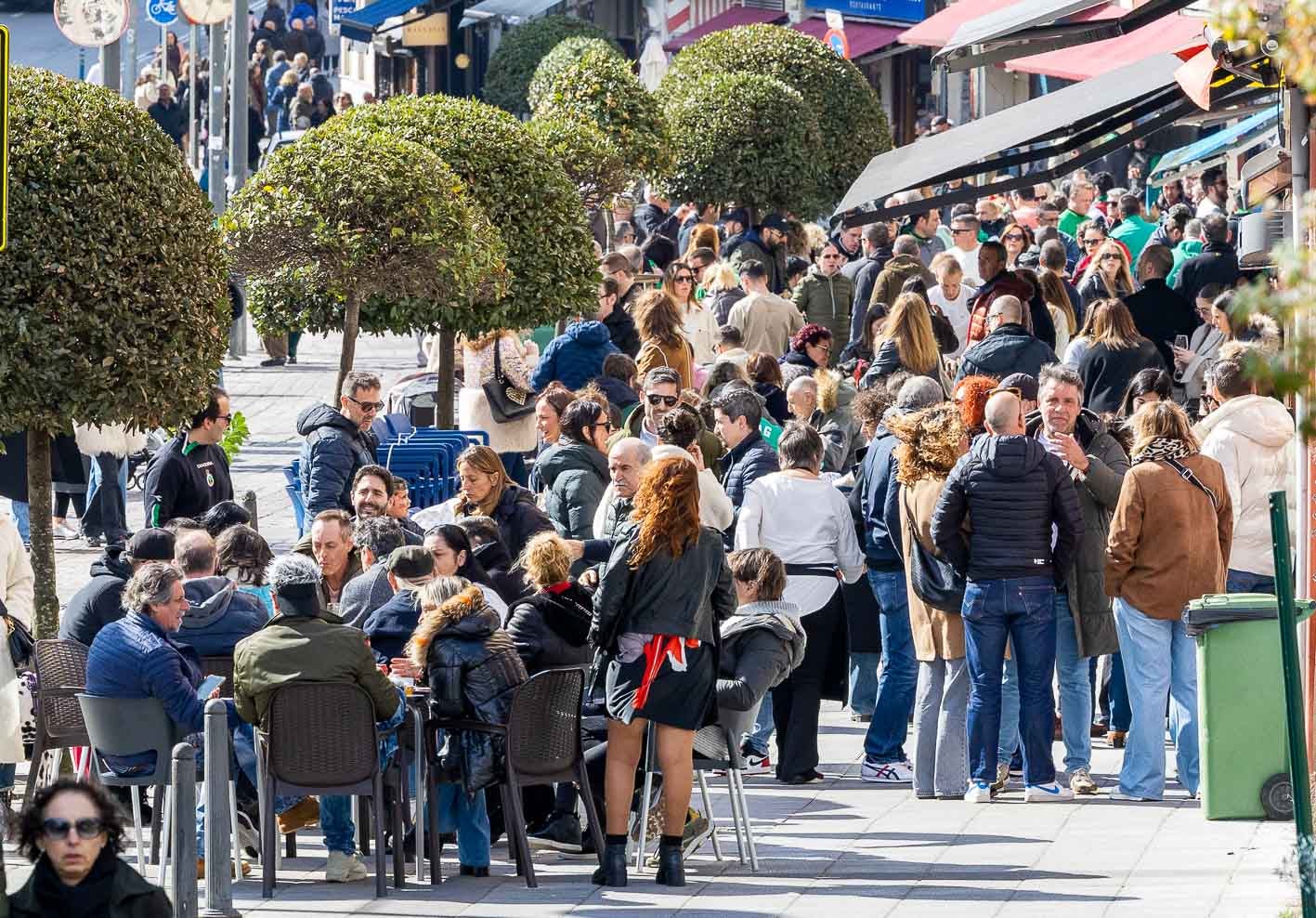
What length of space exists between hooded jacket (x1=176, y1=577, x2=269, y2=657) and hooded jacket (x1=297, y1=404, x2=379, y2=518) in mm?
3241

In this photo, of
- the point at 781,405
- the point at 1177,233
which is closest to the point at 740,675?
the point at 781,405

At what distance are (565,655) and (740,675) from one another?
72 cm

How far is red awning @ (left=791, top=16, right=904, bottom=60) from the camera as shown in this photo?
1578 inches

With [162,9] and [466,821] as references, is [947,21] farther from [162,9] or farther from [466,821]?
[466,821]

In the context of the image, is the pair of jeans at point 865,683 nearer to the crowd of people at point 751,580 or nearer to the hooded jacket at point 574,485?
the crowd of people at point 751,580

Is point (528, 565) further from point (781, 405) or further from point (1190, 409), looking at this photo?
point (1190, 409)

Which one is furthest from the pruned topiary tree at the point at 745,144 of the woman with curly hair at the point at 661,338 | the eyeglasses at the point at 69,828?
the eyeglasses at the point at 69,828

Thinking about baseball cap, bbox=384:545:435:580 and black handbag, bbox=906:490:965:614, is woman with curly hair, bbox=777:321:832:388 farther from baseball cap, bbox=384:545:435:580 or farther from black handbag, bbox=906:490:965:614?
baseball cap, bbox=384:545:435:580

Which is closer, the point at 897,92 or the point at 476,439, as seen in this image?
the point at 476,439

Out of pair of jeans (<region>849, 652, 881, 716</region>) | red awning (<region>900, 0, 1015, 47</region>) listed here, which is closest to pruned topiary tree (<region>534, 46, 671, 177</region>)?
red awning (<region>900, 0, 1015, 47</region>)

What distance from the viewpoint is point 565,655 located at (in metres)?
9.40

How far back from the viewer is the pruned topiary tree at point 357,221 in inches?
510

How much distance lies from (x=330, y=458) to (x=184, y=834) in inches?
211

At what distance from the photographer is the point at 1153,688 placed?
33.9ft
